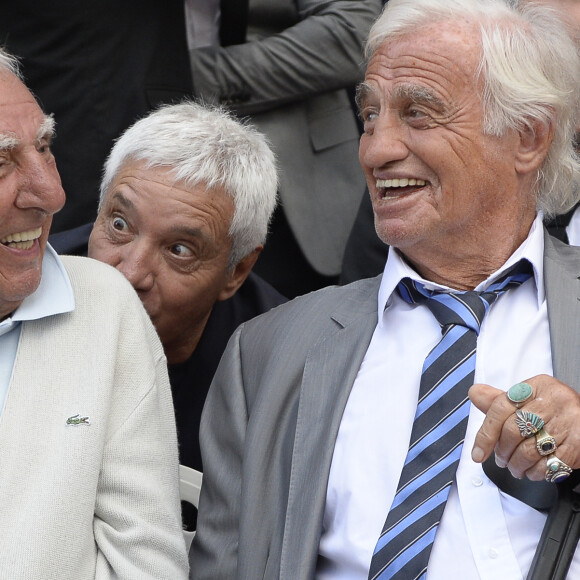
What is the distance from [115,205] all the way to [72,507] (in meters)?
1.27

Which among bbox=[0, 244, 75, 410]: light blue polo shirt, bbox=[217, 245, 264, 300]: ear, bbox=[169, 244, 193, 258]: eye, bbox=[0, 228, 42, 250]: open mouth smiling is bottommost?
bbox=[217, 245, 264, 300]: ear

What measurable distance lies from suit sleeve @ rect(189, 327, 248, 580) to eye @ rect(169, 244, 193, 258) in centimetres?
64

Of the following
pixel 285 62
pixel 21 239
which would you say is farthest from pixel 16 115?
pixel 285 62

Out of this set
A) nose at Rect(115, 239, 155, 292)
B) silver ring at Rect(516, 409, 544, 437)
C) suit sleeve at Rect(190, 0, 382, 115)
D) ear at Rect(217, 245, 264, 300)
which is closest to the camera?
silver ring at Rect(516, 409, 544, 437)

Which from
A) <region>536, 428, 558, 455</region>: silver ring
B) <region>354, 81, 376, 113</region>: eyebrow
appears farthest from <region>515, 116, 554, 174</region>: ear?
<region>536, 428, 558, 455</region>: silver ring

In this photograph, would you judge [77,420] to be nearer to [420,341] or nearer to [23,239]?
[23,239]

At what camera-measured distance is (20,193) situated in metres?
2.74

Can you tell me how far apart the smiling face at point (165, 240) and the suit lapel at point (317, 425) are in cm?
74

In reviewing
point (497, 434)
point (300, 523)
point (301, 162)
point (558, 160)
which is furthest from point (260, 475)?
point (301, 162)

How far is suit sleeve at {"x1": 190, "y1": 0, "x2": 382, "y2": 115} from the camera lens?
4.20 meters

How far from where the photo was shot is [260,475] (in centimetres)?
284

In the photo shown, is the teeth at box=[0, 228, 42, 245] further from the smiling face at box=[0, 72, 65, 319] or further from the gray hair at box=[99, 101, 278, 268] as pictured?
the gray hair at box=[99, 101, 278, 268]

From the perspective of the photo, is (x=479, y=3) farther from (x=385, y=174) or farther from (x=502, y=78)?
(x=385, y=174)

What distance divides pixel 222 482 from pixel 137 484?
0.99 ft
